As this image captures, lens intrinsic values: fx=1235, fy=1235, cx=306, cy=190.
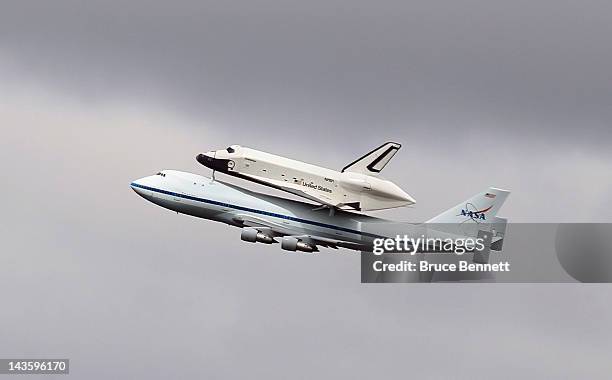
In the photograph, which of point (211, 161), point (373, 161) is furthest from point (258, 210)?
point (373, 161)

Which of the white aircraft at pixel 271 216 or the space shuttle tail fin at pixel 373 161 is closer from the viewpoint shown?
the space shuttle tail fin at pixel 373 161

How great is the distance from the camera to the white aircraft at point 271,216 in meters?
120

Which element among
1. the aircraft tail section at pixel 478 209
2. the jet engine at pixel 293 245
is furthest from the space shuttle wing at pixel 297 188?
the aircraft tail section at pixel 478 209

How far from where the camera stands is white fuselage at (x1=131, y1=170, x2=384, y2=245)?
12044 centimetres

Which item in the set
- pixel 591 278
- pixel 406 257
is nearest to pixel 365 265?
pixel 406 257

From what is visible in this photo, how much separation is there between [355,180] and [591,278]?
2590 centimetres

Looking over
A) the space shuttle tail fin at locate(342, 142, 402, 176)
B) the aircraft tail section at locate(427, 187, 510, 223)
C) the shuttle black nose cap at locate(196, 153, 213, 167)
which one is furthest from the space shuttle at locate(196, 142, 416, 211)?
the aircraft tail section at locate(427, 187, 510, 223)

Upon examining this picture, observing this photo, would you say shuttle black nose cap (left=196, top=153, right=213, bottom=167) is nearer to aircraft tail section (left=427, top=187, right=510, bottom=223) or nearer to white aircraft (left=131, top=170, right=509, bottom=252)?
white aircraft (left=131, top=170, right=509, bottom=252)

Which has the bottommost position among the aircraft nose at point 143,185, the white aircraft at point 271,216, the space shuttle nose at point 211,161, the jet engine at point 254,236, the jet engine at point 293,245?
the jet engine at point 293,245

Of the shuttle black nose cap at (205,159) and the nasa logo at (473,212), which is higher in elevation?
the shuttle black nose cap at (205,159)

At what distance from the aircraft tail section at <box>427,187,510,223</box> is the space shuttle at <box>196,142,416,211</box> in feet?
43.2

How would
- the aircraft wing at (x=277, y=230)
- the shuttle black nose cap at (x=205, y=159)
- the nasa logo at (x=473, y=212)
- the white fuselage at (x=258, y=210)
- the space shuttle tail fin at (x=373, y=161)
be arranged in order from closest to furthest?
the space shuttle tail fin at (x=373, y=161)
the shuttle black nose cap at (x=205, y=159)
the aircraft wing at (x=277, y=230)
the white fuselage at (x=258, y=210)
the nasa logo at (x=473, y=212)

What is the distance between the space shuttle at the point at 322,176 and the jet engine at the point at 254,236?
190 inches

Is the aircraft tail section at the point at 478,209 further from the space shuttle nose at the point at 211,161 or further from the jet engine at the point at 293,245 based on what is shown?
the space shuttle nose at the point at 211,161
